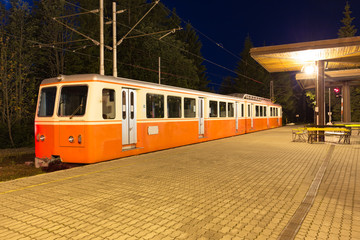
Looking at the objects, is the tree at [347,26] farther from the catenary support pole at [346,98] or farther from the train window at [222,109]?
the train window at [222,109]

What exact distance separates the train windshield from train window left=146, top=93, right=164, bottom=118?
2.81 meters

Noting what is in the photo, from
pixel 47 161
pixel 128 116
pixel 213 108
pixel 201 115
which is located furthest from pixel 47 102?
pixel 213 108

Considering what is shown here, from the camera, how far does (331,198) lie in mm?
5336

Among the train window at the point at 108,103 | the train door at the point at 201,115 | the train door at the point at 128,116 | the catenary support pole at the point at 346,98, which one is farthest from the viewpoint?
the catenary support pole at the point at 346,98

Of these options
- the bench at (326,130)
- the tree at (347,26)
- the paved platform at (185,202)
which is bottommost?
the paved platform at (185,202)

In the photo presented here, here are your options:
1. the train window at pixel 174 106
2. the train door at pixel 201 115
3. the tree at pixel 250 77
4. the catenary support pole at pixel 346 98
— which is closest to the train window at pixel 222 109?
the train door at pixel 201 115

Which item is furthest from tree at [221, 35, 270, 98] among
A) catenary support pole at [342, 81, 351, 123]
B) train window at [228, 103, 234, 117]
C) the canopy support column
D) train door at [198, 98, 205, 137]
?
train door at [198, 98, 205, 137]

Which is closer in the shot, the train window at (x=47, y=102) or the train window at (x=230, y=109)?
the train window at (x=47, y=102)

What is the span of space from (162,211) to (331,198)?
10.4 ft

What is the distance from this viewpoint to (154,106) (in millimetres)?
11297

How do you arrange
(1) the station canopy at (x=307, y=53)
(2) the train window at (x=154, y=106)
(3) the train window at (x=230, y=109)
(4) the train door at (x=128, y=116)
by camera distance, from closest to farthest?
(4) the train door at (x=128, y=116) → (2) the train window at (x=154, y=106) → (1) the station canopy at (x=307, y=53) → (3) the train window at (x=230, y=109)

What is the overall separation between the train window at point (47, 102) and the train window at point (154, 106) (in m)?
3.33

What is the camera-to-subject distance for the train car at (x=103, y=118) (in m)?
8.51

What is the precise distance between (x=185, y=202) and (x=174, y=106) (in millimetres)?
7848
